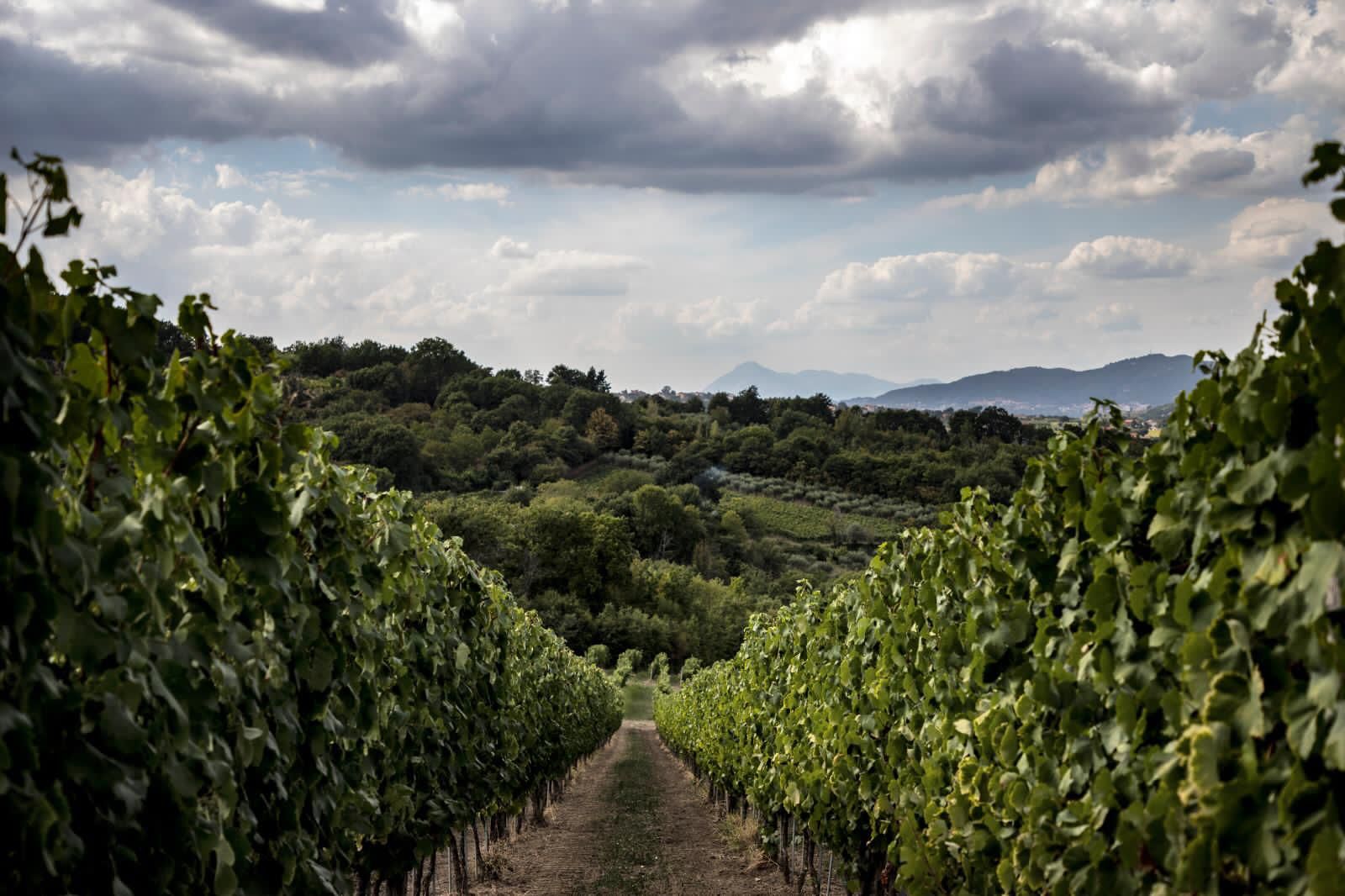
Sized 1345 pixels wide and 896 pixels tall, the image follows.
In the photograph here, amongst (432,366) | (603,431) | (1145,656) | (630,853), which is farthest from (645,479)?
(1145,656)

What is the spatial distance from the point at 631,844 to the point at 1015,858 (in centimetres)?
943

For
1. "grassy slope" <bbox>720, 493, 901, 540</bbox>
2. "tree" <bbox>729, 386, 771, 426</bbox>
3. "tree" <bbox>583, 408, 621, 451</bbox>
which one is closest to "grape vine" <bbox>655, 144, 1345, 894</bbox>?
"grassy slope" <bbox>720, 493, 901, 540</bbox>

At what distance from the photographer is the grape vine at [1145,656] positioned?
2203 millimetres

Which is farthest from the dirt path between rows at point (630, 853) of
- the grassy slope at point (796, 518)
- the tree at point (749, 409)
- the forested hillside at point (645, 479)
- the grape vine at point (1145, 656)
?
the tree at point (749, 409)

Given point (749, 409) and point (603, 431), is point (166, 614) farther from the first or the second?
point (749, 409)

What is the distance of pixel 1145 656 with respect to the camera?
3318 millimetres

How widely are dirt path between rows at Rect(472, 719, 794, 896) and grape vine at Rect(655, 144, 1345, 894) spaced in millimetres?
4139

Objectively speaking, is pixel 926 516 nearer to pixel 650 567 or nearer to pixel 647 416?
pixel 650 567

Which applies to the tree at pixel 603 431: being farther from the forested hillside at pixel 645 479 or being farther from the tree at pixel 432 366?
the tree at pixel 432 366

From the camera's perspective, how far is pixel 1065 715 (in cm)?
371

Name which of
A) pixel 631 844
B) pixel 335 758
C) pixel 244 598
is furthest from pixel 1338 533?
pixel 631 844

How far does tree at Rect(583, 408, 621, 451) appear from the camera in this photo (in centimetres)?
10288

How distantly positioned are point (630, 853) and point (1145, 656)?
9.98m

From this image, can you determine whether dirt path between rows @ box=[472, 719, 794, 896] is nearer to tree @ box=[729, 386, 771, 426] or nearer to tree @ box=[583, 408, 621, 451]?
tree @ box=[583, 408, 621, 451]
